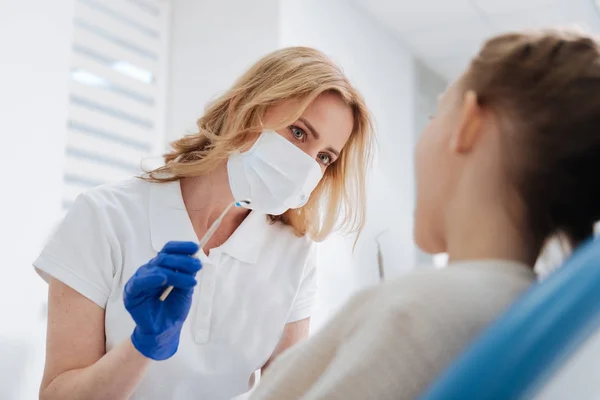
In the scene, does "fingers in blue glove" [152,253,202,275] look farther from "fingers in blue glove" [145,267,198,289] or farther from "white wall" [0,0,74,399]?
"white wall" [0,0,74,399]

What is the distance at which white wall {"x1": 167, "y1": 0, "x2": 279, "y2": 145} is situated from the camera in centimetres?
271

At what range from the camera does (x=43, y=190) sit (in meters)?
1.94

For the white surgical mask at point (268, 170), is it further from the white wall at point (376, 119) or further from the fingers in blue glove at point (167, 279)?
the white wall at point (376, 119)

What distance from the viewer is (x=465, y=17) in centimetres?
348

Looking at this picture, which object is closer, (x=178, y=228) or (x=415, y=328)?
(x=415, y=328)

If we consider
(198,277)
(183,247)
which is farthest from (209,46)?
(183,247)

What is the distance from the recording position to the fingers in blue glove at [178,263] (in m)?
1.09

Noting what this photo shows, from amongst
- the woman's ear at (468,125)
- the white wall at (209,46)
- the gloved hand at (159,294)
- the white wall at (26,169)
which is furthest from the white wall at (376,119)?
the woman's ear at (468,125)

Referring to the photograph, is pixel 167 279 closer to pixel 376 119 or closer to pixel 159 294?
pixel 159 294

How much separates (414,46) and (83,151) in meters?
2.38

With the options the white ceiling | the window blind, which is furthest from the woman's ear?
the white ceiling

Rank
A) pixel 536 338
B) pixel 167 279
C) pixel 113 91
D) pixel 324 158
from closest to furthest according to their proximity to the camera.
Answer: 1. pixel 536 338
2. pixel 167 279
3. pixel 324 158
4. pixel 113 91

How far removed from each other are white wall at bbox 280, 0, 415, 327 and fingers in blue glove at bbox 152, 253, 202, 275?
1.68 meters

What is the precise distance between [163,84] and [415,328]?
231 centimetres
